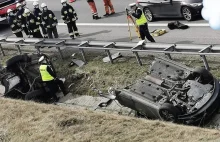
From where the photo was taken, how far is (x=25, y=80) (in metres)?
13.9

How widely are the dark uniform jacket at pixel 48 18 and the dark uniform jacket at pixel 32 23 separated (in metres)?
0.36

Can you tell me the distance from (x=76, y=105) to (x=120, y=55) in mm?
2847

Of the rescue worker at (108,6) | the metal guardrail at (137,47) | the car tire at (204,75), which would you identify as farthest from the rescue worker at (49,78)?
the rescue worker at (108,6)

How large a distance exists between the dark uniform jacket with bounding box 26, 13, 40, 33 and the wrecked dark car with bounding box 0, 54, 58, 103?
160 inches

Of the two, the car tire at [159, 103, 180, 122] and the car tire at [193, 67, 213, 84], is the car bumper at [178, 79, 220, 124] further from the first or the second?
the car tire at [193, 67, 213, 84]

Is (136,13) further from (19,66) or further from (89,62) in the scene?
(19,66)

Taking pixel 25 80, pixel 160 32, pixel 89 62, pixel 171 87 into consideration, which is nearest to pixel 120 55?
pixel 89 62

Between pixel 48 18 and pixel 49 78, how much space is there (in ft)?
18.3

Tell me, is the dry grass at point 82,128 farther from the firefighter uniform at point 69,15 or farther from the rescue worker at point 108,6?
the rescue worker at point 108,6

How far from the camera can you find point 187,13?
1642 cm

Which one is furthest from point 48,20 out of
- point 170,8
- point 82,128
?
point 82,128

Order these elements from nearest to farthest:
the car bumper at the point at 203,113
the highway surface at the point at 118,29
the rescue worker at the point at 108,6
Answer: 1. the car bumper at the point at 203,113
2. the highway surface at the point at 118,29
3. the rescue worker at the point at 108,6

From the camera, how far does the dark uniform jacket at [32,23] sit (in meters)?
18.1

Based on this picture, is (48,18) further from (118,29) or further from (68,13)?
(118,29)
